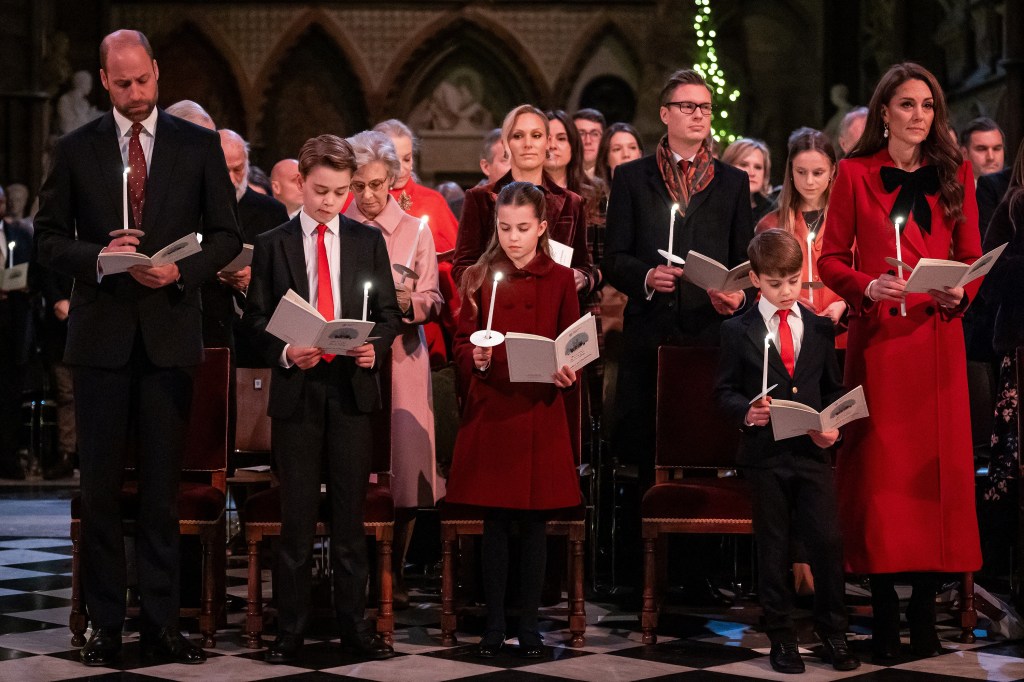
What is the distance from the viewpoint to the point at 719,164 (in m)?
5.16

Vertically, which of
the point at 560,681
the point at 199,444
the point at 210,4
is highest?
the point at 210,4

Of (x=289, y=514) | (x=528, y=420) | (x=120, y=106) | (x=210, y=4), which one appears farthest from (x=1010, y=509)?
(x=210, y=4)

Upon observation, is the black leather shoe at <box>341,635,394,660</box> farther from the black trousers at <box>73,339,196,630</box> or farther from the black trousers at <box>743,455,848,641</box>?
the black trousers at <box>743,455,848,641</box>

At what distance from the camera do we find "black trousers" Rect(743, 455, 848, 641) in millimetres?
4242

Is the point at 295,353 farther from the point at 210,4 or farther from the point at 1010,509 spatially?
the point at 210,4

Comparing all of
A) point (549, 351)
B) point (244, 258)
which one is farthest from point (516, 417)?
point (244, 258)

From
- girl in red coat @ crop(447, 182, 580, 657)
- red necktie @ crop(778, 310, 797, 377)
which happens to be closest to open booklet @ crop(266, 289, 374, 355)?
girl in red coat @ crop(447, 182, 580, 657)

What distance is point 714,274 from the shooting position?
4.62m

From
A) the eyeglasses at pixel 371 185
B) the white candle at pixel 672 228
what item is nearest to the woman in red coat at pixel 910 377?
the white candle at pixel 672 228

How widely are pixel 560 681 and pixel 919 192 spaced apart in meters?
1.84

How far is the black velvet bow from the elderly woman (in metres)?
1.63

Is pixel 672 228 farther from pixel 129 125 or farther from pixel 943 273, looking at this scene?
pixel 129 125

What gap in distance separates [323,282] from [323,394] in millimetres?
354

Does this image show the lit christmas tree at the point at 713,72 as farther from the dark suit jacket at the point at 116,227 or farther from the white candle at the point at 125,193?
the white candle at the point at 125,193
